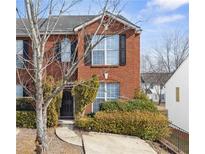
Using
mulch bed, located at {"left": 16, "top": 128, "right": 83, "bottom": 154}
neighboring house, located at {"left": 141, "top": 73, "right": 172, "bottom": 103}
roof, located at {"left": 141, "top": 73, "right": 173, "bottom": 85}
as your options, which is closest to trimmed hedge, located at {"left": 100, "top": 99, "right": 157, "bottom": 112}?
mulch bed, located at {"left": 16, "top": 128, "right": 83, "bottom": 154}

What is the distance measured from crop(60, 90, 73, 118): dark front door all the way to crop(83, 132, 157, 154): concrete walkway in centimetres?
104

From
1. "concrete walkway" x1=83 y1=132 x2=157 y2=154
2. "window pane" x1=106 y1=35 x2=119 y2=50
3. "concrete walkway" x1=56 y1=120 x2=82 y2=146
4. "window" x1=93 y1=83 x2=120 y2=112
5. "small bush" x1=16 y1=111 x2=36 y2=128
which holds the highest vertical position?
"window pane" x1=106 y1=35 x2=119 y2=50

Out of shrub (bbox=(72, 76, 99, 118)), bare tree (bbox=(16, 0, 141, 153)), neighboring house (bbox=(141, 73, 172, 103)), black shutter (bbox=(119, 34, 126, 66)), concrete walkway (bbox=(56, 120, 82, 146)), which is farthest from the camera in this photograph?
neighboring house (bbox=(141, 73, 172, 103))

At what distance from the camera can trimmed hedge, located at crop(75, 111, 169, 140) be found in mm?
4941

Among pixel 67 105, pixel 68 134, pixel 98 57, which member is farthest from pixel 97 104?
pixel 68 134

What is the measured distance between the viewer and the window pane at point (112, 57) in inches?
239

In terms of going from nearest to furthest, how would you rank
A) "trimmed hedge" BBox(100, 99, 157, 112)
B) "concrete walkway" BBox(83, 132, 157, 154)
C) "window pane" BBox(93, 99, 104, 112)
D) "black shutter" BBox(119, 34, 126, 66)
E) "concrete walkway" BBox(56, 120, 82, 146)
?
"concrete walkway" BBox(83, 132, 157, 154)
"concrete walkway" BBox(56, 120, 82, 146)
"trimmed hedge" BBox(100, 99, 157, 112)
"window pane" BBox(93, 99, 104, 112)
"black shutter" BBox(119, 34, 126, 66)

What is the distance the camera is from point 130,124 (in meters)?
4.98

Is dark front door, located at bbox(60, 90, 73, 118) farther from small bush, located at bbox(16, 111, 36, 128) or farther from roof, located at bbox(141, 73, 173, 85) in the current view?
roof, located at bbox(141, 73, 173, 85)

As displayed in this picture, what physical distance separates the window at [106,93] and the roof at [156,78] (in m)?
2.78

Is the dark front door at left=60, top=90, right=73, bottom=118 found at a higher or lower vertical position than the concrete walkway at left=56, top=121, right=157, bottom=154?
higher

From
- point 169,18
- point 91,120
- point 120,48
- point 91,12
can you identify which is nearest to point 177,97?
point 120,48

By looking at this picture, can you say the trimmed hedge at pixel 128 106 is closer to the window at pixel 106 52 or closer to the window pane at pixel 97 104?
the window pane at pixel 97 104

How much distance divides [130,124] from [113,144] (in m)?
0.70
